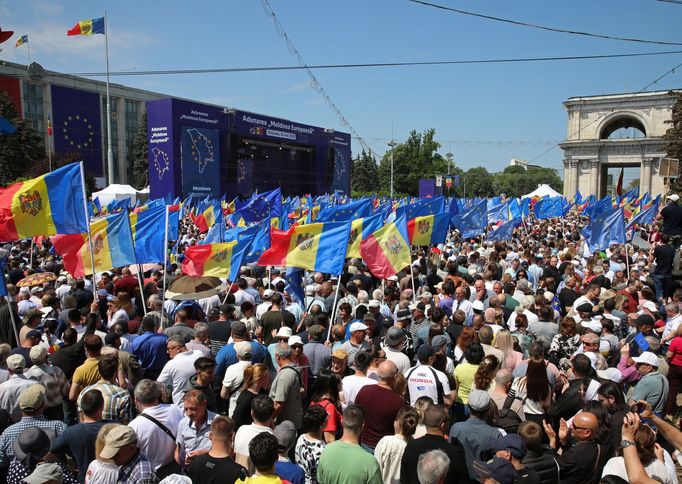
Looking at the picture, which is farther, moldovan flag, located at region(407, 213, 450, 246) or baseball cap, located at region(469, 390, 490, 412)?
moldovan flag, located at region(407, 213, 450, 246)

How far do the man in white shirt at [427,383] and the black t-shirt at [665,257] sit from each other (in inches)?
326

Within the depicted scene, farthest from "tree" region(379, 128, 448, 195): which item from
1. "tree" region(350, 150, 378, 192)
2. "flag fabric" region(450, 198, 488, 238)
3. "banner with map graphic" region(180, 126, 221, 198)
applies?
"flag fabric" region(450, 198, 488, 238)

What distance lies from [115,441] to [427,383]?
9.66 feet

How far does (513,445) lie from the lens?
409 cm

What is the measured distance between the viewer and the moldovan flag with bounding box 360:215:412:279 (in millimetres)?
9727

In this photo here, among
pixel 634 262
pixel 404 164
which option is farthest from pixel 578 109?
pixel 634 262

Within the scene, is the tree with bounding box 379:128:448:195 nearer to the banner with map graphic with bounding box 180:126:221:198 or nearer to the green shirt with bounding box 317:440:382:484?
the banner with map graphic with bounding box 180:126:221:198

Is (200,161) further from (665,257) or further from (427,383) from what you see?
(427,383)

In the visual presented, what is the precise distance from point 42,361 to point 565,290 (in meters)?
8.55

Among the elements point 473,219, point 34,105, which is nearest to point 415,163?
point 34,105

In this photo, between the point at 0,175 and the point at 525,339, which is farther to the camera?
the point at 0,175

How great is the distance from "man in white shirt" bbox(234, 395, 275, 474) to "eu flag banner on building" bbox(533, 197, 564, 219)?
25836mm

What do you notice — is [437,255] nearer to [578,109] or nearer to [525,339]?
[525,339]

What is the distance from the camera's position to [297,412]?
221 inches
